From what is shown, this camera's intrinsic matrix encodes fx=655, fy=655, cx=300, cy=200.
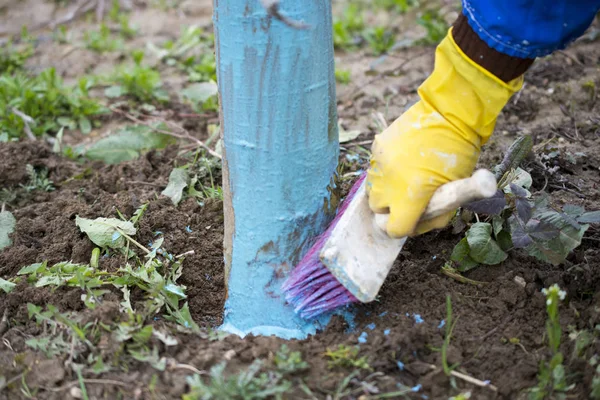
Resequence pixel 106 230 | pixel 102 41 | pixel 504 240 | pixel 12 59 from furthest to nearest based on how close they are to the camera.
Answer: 1. pixel 102 41
2. pixel 12 59
3. pixel 106 230
4. pixel 504 240

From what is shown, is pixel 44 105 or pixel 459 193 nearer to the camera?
pixel 459 193

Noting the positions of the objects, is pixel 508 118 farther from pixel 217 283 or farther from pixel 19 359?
pixel 19 359

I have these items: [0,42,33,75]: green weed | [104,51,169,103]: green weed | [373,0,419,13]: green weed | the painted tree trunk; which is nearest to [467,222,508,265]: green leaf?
the painted tree trunk

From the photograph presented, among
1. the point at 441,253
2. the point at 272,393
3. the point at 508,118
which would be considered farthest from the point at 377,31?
the point at 272,393

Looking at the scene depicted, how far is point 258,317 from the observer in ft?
6.39

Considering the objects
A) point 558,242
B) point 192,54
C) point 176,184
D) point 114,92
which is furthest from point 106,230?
point 192,54

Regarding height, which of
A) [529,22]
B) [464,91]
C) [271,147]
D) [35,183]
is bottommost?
[35,183]

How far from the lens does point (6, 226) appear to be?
7.77 ft

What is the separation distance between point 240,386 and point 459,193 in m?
0.69

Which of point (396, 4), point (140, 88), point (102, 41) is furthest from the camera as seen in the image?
point (396, 4)

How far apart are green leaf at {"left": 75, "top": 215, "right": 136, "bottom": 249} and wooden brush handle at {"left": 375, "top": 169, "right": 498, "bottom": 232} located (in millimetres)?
925

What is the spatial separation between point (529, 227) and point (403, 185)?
0.46 metres

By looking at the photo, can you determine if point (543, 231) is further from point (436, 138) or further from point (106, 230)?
point (106, 230)

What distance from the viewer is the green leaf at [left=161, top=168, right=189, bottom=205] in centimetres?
249
